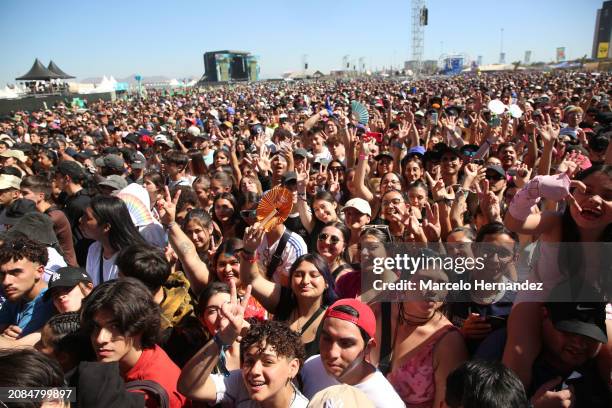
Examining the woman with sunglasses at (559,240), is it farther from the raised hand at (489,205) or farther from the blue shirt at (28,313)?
the blue shirt at (28,313)

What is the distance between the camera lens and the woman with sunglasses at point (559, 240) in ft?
6.11

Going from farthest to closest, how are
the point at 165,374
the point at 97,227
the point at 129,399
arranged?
the point at 97,227, the point at 165,374, the point at 129,399

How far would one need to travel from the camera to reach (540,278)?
2027 mm

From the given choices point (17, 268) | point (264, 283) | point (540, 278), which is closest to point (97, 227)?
point (17, 268)

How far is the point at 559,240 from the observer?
202 centimetres

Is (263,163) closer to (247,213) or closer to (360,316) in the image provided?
(247,213)

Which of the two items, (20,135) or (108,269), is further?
(20,135)

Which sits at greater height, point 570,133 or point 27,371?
point 570,133

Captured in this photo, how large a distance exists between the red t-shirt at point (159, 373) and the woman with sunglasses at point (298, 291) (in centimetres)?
75

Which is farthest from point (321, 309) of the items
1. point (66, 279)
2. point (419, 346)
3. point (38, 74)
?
point (38, 74)

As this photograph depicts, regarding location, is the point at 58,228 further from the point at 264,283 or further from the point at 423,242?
the point at 423,242

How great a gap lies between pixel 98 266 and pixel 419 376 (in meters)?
2.62

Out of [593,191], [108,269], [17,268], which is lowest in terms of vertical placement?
[108,269]

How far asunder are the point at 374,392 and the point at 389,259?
1.15 meters
